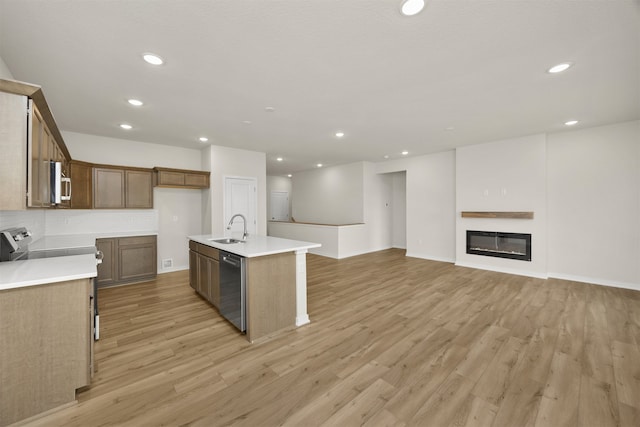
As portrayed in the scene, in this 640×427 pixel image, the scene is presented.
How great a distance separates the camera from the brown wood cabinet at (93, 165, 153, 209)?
14.5ft

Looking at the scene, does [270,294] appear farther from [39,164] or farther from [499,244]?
[499,244]

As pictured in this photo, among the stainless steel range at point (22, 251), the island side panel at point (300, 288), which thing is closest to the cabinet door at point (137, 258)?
the stainless steel range at point (22, 251)

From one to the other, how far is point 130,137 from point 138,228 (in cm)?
176

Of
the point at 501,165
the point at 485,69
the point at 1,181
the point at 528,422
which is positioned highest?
the point at 485,69

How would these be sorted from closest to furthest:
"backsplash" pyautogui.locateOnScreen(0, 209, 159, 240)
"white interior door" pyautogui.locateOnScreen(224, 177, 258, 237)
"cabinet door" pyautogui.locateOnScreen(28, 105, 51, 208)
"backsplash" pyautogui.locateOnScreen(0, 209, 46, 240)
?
1. "cabinet door" pyautogui.locateOnScreen(28, 105, 51, 208)
2. "backsplash" pyautogui.locateOnScreen(0, 209, 46, 240)
3. "backsplash" pyautogui.locateOnScreen(0, 209, 159, 240)
4. "white interior door" pyautogui.locateOnScreen(224, 177, 258, 237)

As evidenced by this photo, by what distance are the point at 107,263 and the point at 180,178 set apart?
190cm

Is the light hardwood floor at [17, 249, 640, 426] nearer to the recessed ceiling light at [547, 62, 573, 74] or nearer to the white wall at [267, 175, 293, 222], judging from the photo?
the recessed ceiling light at [547, 62, 573, 74]

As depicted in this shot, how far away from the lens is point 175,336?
2662mm

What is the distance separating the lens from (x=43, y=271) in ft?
5.88

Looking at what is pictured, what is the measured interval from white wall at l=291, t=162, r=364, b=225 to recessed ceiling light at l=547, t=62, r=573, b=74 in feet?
16.4

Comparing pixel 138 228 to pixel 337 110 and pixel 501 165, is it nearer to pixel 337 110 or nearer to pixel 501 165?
pixel 337 110

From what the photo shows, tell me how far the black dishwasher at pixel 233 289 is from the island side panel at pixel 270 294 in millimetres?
106

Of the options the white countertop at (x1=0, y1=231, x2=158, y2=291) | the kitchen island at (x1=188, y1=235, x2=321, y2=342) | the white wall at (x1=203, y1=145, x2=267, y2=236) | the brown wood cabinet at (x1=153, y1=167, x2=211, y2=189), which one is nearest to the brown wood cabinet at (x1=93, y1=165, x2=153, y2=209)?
the brown wood cabinet at (x1=153, y1=167, x2=211, y2=189)

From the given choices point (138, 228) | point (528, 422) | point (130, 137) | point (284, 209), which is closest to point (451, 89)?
point (528, 422)
